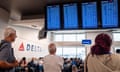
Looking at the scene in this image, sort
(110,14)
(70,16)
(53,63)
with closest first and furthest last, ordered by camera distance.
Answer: (53,63) → (110,14) → (70,16)

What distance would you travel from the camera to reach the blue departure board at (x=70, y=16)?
456 centimetres

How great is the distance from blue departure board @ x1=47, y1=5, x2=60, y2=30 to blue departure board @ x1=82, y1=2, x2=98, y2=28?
1.79 ft

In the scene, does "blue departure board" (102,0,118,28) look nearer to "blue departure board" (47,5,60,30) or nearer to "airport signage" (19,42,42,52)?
"blue departure board" (47,5,60,30)

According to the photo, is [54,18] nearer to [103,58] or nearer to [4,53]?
[4,53]

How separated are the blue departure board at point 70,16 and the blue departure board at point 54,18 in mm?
152

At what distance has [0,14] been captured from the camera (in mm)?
5766

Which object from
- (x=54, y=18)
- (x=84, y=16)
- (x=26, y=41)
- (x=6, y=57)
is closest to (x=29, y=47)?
(x=26, y=41)

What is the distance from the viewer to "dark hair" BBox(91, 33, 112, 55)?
7.38 feet

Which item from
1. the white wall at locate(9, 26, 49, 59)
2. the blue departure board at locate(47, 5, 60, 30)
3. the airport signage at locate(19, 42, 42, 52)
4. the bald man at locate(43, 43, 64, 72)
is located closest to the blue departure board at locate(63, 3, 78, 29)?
the blue departure board at locate(47, 5, 60, 30)

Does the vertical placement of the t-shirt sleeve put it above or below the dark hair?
below

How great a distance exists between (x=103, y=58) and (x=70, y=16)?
8.14 ft

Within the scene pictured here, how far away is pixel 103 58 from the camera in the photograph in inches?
88.0

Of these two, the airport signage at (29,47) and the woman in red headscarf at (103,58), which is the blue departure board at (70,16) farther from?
the airport signage at (29,47)

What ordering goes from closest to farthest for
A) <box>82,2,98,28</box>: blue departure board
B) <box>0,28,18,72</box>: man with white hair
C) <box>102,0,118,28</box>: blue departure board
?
<box>0,28,18,72</box>: man with white hair
<box>102,0,118,28</box>: blue departure board
<box>82,2,98,28</box>: blue departure board
